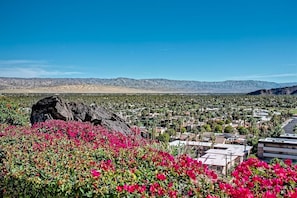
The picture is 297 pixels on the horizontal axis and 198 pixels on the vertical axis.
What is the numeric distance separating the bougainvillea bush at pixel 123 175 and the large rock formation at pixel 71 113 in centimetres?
662

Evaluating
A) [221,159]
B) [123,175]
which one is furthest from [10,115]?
[221,159]

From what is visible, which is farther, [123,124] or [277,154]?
[277,154]

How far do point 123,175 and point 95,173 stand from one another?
14.1 inches

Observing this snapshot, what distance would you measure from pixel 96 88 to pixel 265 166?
19358 centimetres

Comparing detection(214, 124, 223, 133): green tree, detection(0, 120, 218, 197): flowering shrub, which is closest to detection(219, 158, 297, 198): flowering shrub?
detection(0, 120, 218, 197): flowering shrub

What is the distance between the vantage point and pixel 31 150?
583 centimetres

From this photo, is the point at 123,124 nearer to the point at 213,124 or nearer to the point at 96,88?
the point at 213,124

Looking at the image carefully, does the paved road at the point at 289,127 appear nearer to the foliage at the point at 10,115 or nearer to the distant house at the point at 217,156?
the distant house at the point at 217,156

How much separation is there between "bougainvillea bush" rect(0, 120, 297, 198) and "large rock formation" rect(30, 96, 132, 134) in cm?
662

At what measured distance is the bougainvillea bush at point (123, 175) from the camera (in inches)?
151

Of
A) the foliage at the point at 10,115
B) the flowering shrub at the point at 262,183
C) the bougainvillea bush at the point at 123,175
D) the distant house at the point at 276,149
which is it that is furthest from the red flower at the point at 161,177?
the distant house at the point at 276,149

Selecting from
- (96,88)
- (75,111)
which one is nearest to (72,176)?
(75,111)

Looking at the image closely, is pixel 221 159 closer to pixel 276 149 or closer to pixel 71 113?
pixel 71 113

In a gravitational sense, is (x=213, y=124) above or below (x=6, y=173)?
below
